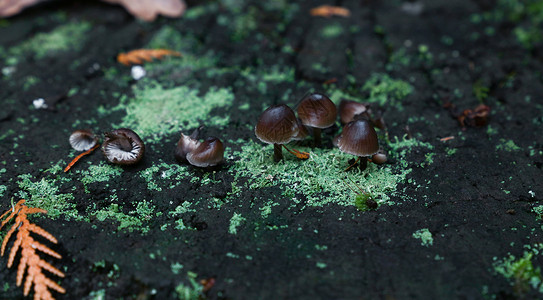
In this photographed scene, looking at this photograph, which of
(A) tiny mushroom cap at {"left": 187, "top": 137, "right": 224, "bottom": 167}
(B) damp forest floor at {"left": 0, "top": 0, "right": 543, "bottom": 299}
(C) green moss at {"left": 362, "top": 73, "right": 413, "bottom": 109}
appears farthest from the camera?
(C) green moss at {"left": 362, "top": 73, "right": 413, "bottom": 109}

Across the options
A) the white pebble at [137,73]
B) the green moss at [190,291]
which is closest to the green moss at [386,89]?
the white pebble at [137,73]

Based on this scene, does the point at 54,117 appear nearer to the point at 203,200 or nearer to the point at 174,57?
the point at 174,57

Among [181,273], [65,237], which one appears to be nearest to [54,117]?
[65,237]

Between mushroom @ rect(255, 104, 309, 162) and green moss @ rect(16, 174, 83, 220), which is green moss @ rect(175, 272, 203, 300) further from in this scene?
mushroom @ rect(255, 104, 309, 162)

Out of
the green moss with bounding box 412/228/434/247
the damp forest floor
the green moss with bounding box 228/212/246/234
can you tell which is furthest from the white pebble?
the green moss with bounding box 412/228/434/247

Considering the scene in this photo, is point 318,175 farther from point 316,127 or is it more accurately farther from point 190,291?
point 190,291

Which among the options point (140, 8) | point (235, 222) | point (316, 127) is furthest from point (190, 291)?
point (140, 8)
